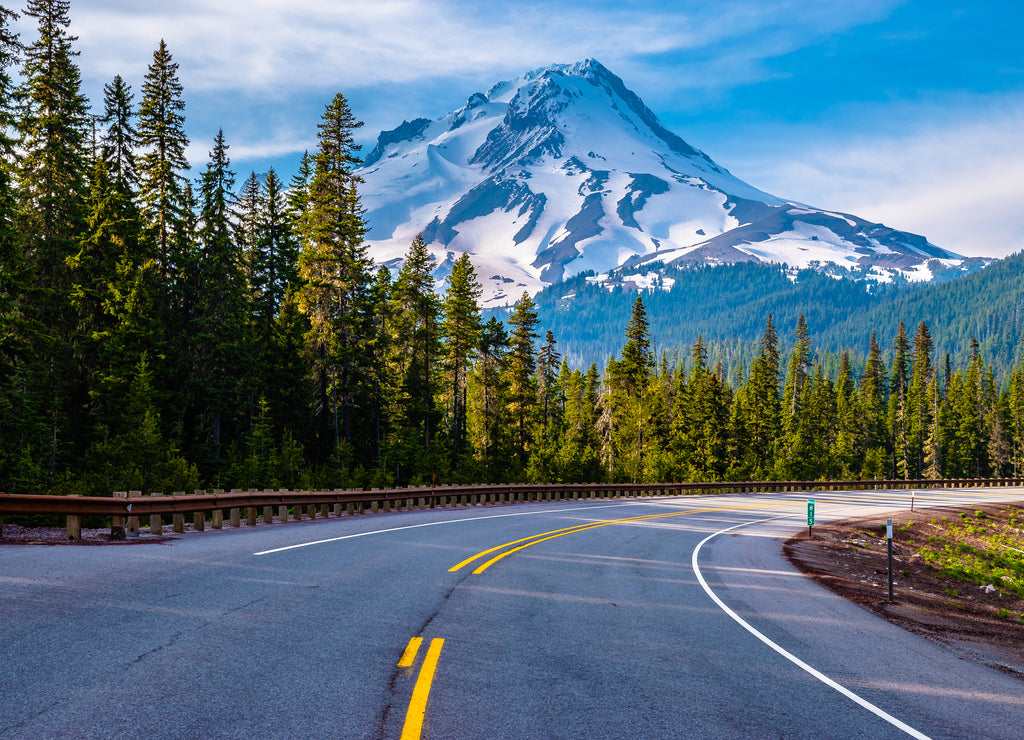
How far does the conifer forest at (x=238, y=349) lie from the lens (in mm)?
26047

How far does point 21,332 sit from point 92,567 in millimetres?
17677

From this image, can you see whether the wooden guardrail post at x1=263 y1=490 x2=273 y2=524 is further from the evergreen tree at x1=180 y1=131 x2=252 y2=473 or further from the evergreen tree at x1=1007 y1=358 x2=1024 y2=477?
the evergreen tree at x1=1007 y1=358 x2=1024 y2=477

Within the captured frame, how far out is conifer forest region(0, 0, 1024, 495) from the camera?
1025 inches

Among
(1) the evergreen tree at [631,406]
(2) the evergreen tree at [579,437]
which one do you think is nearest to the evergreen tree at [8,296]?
(2) the evergreen tree at [579,437]

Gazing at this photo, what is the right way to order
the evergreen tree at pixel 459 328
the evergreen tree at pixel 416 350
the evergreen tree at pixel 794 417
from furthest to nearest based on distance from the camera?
the evergreen tree at pixel 794 417 < the evergreen tree at pixel 459 328 < the evergreen tree at pixel 416 350

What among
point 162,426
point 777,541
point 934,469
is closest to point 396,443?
point 162,426

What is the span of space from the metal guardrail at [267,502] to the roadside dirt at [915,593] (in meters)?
12.8

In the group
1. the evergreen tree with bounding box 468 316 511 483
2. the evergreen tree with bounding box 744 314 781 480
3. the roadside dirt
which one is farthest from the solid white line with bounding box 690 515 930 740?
the evergreen tree with bounding box 744 314 781 480

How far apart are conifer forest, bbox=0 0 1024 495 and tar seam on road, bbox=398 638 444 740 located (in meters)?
14.9

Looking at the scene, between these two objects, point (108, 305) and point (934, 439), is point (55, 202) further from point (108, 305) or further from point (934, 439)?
point (934, 439)

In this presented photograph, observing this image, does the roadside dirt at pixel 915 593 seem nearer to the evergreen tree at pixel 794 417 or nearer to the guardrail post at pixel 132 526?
the guardrail post at pixel 132 526

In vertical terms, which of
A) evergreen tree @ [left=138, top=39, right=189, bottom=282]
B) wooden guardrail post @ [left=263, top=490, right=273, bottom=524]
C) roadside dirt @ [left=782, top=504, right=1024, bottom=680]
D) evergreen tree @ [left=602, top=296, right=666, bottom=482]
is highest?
evergreen tree @ [left=138, top=39, right=189, bottom=282]

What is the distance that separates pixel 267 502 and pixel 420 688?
1331cm

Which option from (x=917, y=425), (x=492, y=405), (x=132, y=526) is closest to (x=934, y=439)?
(x=917, y=425)
